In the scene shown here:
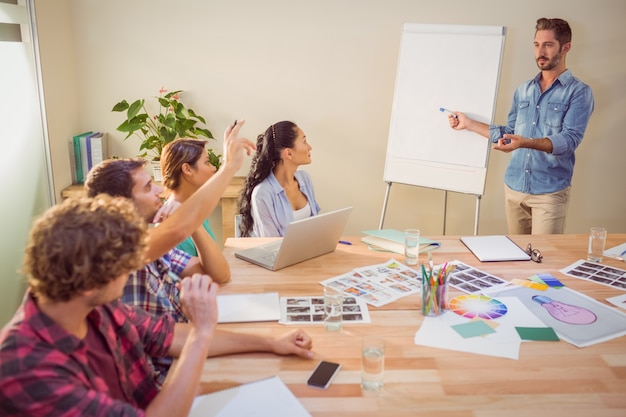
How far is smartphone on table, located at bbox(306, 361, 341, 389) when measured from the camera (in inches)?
62.2

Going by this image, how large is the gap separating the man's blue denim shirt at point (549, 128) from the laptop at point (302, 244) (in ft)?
5.44

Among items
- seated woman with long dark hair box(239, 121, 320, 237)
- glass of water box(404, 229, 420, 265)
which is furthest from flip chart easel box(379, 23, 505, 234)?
glass of water box(404, 229, 420, 265)

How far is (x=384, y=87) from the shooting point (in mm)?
4305

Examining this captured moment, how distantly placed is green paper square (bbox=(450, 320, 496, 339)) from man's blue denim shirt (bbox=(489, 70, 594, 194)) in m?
1.90

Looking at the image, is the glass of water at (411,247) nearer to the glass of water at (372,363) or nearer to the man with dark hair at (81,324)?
the glass of water at (372,363)

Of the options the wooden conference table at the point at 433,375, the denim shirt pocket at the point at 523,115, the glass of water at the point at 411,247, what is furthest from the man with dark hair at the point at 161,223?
the denim shirt pocket at the point at 523,115

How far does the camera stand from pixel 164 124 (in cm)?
400

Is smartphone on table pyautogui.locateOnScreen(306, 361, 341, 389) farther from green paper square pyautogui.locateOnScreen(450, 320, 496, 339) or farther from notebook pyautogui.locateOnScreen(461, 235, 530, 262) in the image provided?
notebook pyautogui.locateOnScreen(461, 235, 530, 262)

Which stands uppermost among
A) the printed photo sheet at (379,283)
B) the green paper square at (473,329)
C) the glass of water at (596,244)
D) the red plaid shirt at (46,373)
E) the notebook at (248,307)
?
the red plaid shirt at (46,373)

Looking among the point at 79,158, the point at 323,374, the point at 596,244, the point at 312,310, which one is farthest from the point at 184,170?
the point at 79,158

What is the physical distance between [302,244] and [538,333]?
957 millimetres

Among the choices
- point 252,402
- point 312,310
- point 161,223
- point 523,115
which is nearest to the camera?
point 252,402

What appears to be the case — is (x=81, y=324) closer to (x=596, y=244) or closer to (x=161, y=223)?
(x=161, y=223)

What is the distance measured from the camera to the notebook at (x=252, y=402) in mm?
1447
